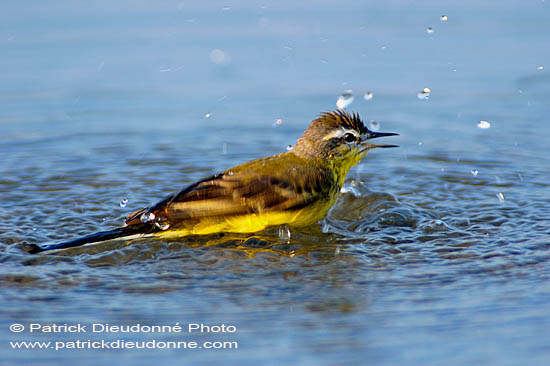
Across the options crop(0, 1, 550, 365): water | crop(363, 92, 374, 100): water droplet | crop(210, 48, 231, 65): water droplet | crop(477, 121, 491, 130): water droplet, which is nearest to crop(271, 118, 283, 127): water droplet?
crop(0, 1, 550, 365): water

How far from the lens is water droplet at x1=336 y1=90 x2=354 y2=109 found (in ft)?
39.6

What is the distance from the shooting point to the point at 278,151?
1162 centimetres

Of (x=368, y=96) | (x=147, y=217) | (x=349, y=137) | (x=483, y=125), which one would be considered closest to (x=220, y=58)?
(x=368, y=96)

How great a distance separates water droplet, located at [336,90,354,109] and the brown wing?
3448 mm

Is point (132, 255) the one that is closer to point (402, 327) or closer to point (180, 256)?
point (180, 256)

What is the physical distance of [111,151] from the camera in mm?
11758

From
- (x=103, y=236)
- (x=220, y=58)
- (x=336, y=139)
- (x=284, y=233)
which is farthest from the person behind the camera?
(x=220, y=58)

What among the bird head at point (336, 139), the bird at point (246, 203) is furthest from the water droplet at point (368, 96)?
the bird at point (246, 203)

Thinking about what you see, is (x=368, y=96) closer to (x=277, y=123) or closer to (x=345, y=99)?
(x=345, y=99)

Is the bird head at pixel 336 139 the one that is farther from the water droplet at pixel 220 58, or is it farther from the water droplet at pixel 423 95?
the water droplet at pixel 220 58

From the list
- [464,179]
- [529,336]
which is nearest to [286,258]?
[529,336]

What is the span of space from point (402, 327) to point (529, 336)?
0.86m

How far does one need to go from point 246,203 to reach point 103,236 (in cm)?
139

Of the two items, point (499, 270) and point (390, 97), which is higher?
point (390, 97)
